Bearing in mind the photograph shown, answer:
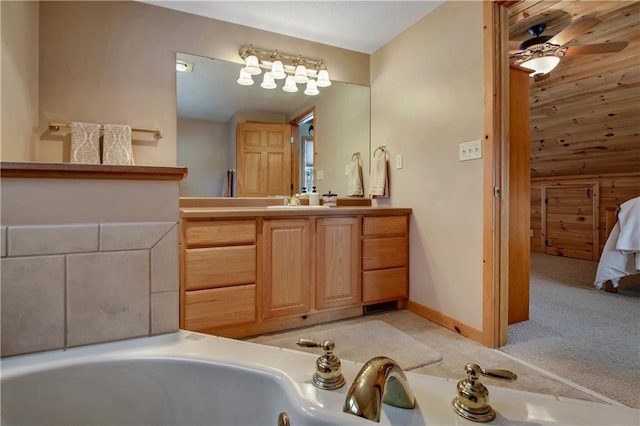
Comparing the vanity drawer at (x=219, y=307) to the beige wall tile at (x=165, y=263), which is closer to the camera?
the beige wall tile at (x=165, y=263)

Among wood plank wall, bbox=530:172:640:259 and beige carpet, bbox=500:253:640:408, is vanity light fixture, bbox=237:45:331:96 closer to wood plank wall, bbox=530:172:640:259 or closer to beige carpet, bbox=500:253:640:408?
beige carpet, bbox=500:253:640:408

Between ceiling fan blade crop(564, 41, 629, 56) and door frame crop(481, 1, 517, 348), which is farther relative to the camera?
ceiling fan blade crop(564, 41, 629, 56)

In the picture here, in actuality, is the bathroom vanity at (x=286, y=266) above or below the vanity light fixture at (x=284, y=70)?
below

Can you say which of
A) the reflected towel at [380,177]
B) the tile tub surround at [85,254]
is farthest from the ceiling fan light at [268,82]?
the tile tub surround at [85,254]

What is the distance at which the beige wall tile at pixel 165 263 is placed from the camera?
2.75 ft

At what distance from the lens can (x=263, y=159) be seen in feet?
8.84

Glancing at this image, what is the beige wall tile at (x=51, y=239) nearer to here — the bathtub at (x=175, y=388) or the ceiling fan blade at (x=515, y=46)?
the bathtub at (x=175, y=388)

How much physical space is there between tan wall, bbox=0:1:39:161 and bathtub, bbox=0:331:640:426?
4.51ft

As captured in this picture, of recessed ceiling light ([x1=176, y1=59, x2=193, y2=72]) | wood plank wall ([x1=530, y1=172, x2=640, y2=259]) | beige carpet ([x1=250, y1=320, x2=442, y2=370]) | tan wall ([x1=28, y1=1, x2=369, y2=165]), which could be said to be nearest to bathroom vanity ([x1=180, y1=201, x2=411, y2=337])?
beige carpet ([x1=250, y1=320, x2=442, y2=370])

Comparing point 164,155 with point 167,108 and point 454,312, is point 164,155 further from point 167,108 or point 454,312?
point 454,312

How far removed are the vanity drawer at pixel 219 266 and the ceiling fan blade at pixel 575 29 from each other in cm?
258

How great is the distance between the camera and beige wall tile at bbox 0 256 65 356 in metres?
0.72

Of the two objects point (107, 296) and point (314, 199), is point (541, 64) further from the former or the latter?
point (107, 296)

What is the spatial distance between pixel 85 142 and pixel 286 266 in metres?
1.52
